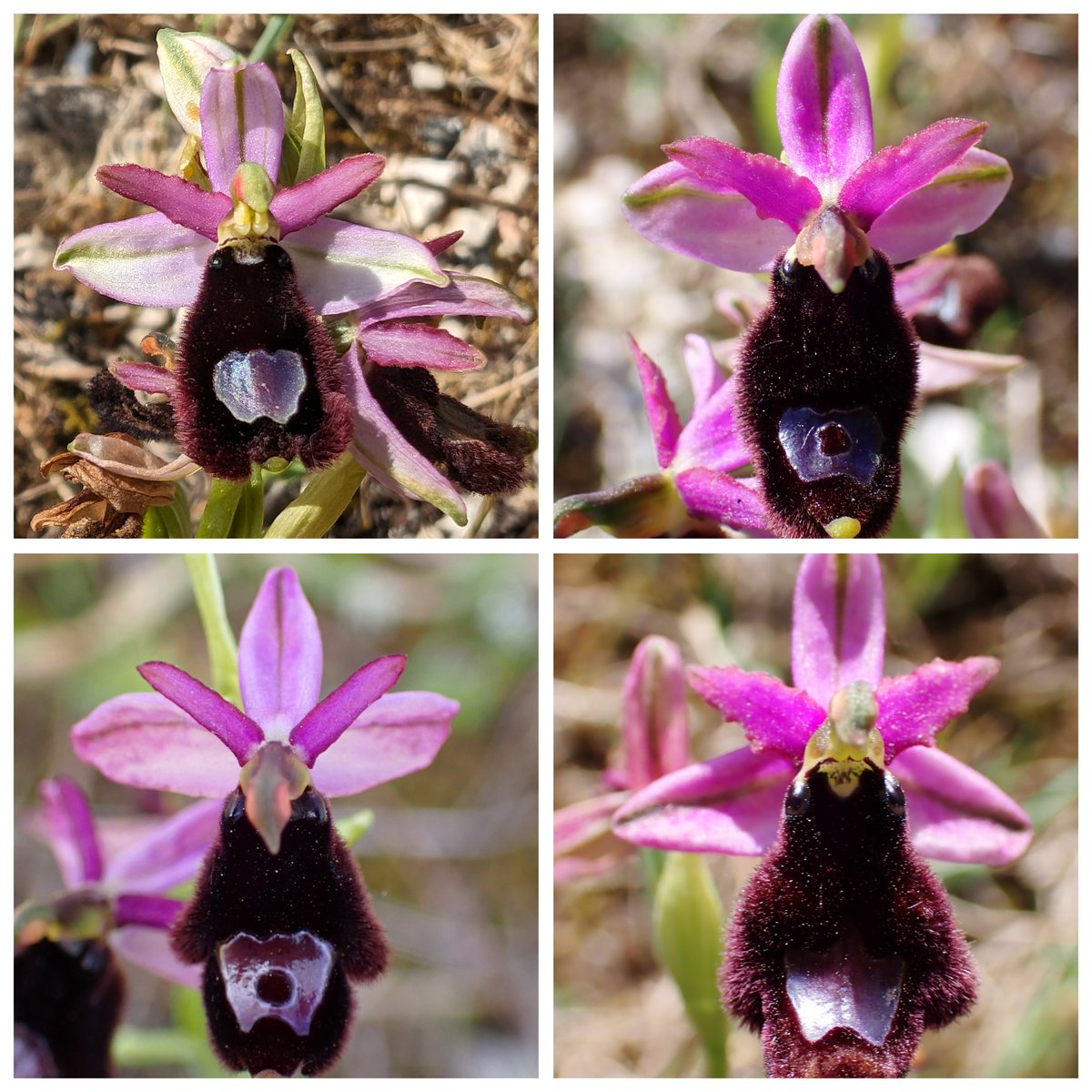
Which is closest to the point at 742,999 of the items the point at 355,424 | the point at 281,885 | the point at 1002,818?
the point at 1002,818

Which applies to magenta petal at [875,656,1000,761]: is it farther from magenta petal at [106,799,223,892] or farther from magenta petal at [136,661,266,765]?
magenta petal at [106,799,223,892]

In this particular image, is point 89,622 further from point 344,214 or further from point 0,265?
point 344,214

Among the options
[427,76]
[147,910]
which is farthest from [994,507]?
[147,910]

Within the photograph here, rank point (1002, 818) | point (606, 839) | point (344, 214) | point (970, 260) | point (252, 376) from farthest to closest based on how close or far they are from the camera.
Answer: point (970, 260)
point (344, 214)
point (606, 839)
point (1002, 818)
point (252, 376)

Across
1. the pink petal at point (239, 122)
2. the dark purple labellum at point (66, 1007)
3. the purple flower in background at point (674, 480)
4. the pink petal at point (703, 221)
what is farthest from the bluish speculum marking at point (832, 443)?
the dark purple labellum at point (66, 1007)

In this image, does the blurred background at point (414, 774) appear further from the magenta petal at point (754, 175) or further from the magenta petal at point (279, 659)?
the magenta petal at point (754, 175)

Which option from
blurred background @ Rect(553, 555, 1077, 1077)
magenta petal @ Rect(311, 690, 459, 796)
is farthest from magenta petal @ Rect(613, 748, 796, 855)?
blurred background @ Rect(553, 555, 1077, 1077)
